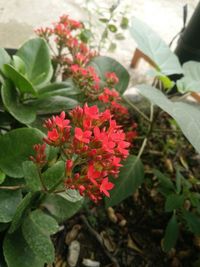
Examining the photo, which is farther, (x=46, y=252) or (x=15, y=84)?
(x=15, y=84)

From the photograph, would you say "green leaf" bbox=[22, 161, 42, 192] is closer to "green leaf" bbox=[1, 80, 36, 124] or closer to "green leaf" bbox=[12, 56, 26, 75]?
"green leaf" bbox=[1, 80, 36, 124]

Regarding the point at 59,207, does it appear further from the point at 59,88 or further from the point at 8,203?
the point at 59,88

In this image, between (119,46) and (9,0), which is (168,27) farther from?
(9,0)

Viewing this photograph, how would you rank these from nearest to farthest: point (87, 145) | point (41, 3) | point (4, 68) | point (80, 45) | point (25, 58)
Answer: point (87, 145) < point (4, 68) < point (25, 58) < point (80, 45) < point (41, 3)

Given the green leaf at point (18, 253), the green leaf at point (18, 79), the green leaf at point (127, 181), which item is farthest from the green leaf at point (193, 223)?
the green leaf at point (18, 79)

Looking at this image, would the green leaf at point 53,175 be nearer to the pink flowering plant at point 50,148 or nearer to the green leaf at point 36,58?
the pink flowering plant at point 50,148

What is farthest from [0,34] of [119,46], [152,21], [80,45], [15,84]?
[152,21]
